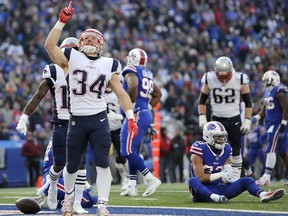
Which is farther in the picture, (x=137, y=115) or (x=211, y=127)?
(x=137, y=115)

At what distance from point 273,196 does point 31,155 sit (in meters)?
9.10

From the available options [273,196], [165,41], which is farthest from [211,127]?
[165,41]

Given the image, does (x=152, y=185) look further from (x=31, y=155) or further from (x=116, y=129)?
(x=31, y=155)

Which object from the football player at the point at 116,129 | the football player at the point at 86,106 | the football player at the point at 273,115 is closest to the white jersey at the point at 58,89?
the football player at the point at 86,106

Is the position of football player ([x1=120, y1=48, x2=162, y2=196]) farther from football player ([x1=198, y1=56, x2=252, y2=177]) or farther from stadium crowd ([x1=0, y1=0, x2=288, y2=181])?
stadium crowd ([x1=0, y1=0, x2=288, y2=181])

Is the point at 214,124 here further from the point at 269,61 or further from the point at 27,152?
the point at 269,61

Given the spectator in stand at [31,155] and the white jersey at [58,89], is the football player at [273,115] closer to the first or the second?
the white jersey at [58,89]

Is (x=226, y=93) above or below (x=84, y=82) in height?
below

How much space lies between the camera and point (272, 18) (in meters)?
27.1

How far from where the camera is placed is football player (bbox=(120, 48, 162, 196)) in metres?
10.8

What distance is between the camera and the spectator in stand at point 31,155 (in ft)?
57.3

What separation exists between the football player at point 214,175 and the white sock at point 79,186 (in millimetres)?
1428

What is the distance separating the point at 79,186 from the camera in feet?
27.6

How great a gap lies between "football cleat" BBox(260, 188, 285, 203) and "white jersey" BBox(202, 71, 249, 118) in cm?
287
